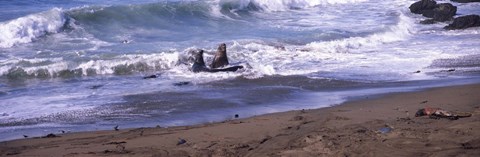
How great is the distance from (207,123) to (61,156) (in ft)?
7.62

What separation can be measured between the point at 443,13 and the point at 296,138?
Answer: 18.1 metres

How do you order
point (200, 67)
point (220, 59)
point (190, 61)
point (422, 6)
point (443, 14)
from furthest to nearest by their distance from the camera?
1. point (422, 6)
2. point (443, 14)
3. point (190, 61)
4. point (220, 59)
5. point (200, 67)

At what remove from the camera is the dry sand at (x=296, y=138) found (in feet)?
17.7

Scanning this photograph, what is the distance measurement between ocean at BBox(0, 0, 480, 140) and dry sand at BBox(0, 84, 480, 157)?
0.91 meters

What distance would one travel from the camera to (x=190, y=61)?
1362cm

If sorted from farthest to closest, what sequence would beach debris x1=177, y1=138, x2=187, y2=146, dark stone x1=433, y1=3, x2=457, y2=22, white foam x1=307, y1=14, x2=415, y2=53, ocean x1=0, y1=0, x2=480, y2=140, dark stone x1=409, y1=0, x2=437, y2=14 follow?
dark stone x1=409, y1=0, x2=437, y2=14
dark stone x1=433, y1=3, x2=457, y2=22
white foam x1=307, y1=14, x2=415, y2=53
ocean x1=0, y1=0, x2=480, y2=140
beach debris x1=177, y1=138, x2=187, y2=146

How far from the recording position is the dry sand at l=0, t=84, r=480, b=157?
5.39m

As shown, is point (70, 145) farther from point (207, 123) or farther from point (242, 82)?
point (242, 82)

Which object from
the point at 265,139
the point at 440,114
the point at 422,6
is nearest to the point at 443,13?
the point at 422,6

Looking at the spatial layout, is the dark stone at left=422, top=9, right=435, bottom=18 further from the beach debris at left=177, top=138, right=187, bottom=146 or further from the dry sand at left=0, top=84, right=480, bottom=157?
the beach debris at left=177, top=138, right=187, bottom=146

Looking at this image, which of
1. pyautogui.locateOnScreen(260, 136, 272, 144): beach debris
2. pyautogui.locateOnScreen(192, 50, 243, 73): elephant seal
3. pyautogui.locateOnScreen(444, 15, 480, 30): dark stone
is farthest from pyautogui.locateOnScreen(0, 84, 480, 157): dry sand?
pyautogui.locateOnScreen(444, 15, 480, 30): dark stone

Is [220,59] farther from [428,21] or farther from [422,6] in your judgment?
[422,6]

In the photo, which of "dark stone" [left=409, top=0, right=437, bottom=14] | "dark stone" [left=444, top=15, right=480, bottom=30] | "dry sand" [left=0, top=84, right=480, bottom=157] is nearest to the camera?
"dry sand" [left=0, top=84, right=480, bottom=157]

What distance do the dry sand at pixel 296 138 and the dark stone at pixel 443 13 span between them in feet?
48.6
